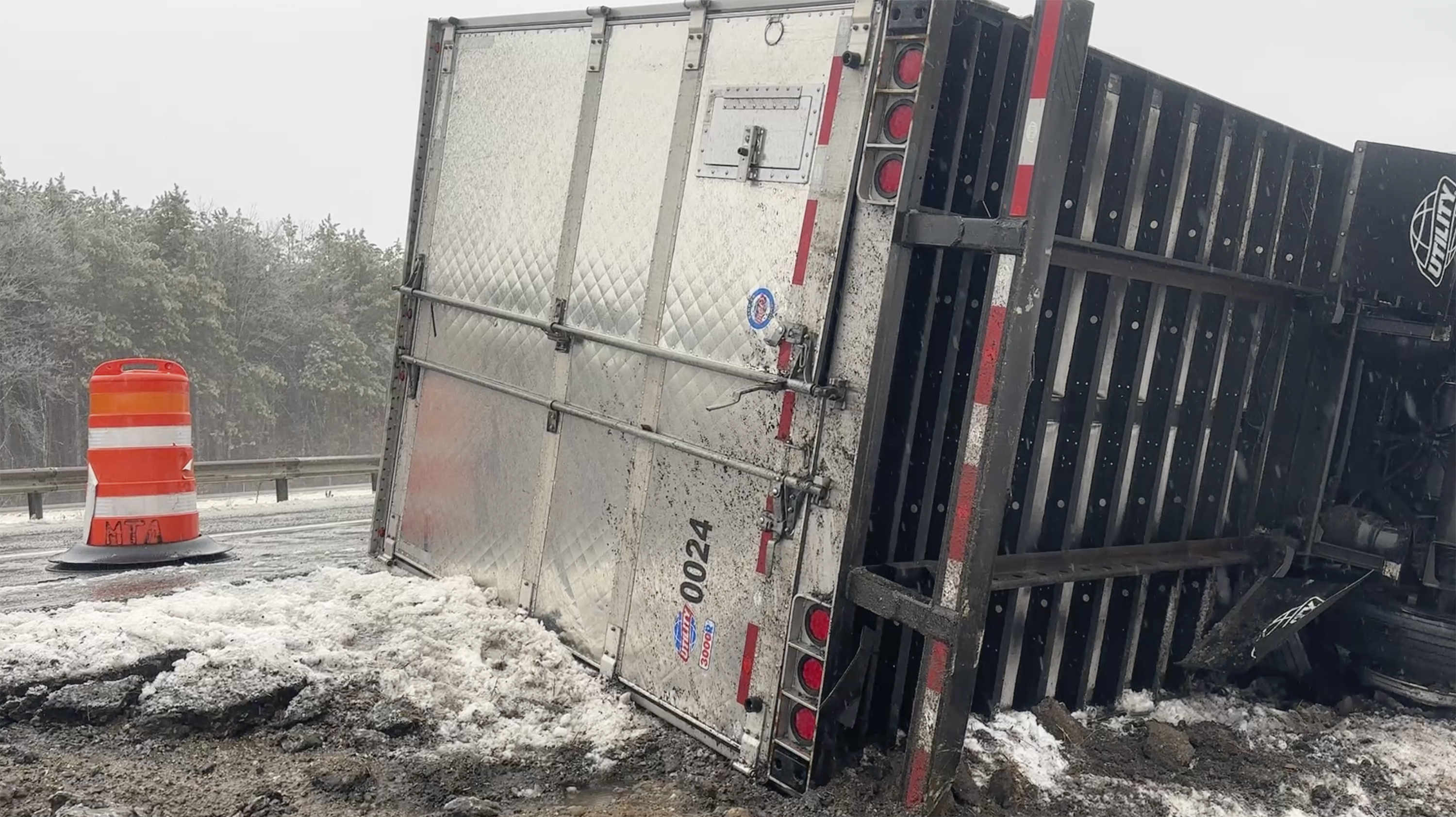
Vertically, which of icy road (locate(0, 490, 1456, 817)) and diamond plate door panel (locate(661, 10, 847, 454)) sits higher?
diamond plate door panel (locate(661, 10, 847, 454))

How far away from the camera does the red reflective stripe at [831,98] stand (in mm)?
4035

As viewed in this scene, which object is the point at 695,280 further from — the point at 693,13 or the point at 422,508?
the point at 422,508

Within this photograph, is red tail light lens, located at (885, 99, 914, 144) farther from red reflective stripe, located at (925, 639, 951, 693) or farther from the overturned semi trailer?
red reflective stripe, located at (925, 639, 951, 693)

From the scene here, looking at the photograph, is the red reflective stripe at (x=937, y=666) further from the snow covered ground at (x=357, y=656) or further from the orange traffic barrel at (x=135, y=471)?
the orange traffic barrel at (x=135, y=471)

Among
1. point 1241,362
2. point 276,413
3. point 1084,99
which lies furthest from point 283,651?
point 276,413

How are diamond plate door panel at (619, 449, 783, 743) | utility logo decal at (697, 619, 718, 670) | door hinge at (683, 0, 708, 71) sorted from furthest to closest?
door hinge at (683, 0, 708, 71) < utility logo decal at (697, 619, 718, 670) < diamond plate door panel at (619, 449, 783, 743)

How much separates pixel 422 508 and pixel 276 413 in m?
36.0

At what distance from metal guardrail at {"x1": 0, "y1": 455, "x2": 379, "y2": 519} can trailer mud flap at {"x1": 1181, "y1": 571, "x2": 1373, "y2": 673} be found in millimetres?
6709

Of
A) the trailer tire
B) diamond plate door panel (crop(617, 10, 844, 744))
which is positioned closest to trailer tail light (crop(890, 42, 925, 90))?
diamond plate door panel (crop(617, 10, 844, 744))

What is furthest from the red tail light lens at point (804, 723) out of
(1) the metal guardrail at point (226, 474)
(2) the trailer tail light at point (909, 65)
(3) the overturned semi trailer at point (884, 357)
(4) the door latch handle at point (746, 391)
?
(1) the metal guardrail at point (226, 474)

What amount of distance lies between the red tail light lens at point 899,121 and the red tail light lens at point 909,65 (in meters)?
0.07

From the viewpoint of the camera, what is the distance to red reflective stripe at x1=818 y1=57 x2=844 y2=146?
4.04 m

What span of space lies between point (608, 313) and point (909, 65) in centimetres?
183

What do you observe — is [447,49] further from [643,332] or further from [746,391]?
[746,391]
